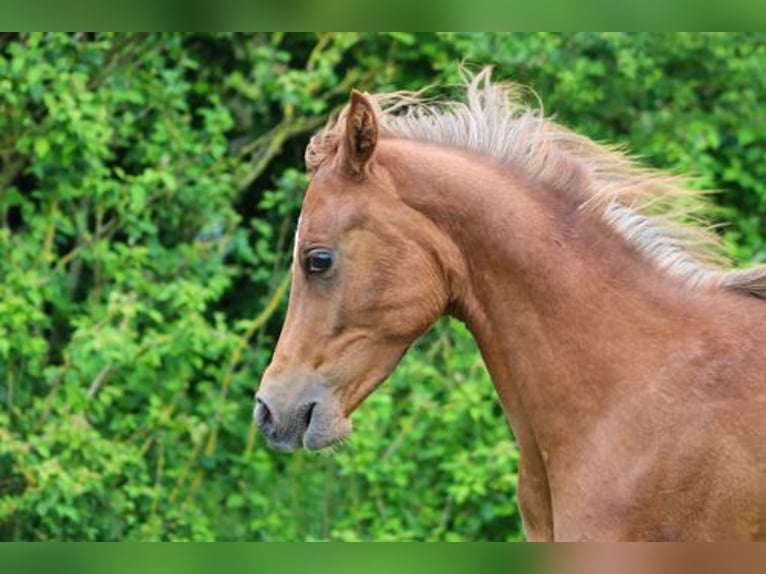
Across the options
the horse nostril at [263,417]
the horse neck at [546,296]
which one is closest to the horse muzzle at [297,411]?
the horse nostril at [263,417]

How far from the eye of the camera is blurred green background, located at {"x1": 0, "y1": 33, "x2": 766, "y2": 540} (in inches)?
248

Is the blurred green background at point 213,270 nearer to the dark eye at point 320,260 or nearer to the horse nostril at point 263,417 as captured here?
the horse nostril at point 263,417

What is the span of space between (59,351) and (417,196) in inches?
154

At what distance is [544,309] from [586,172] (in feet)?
1.18

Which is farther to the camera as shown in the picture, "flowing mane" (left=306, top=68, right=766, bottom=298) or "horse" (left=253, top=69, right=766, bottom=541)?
"flowing mane" (left=306, top=68, right=766, bottom=298)

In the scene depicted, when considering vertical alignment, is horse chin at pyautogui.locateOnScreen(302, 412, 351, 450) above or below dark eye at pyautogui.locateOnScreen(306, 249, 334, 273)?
below

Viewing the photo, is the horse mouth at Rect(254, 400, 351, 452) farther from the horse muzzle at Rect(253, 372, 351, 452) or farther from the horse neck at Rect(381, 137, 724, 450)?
the horse neck at Rect(381, 137, 724, 450)

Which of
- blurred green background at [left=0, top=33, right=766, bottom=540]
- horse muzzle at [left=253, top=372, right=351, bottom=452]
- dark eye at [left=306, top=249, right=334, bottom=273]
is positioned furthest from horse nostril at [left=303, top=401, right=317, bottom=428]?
blurred green background at [left=0, top=33, right=766, bottom=540]

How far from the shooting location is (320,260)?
10.6ft

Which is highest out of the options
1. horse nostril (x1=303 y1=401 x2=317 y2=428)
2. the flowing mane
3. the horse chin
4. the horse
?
the flowing mane

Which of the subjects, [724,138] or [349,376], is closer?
[349,376]

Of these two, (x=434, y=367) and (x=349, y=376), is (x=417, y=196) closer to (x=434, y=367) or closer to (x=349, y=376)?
(x=349, y=376)

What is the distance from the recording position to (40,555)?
135cm

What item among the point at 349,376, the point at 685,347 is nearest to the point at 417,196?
Answer: the point at 349,376
